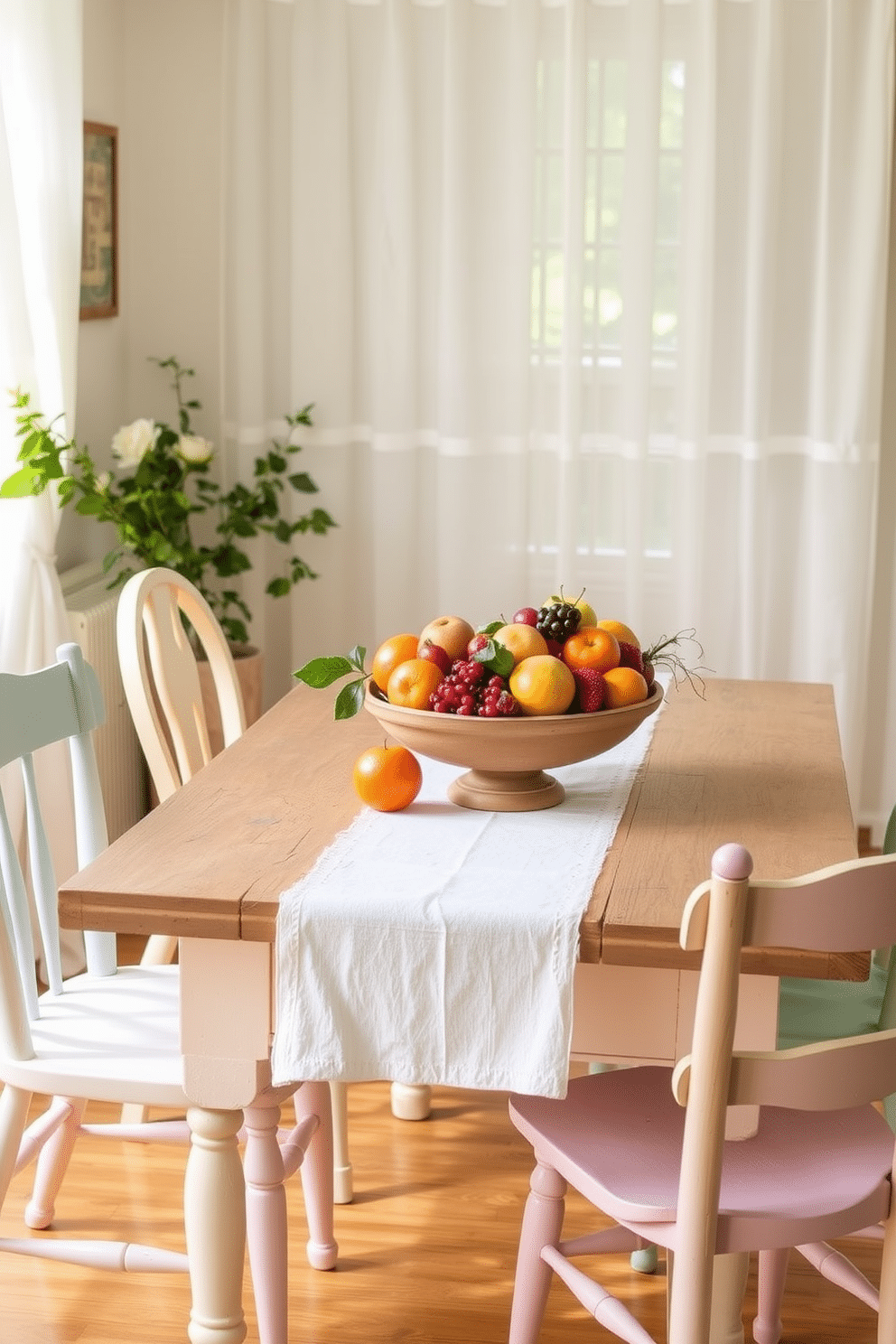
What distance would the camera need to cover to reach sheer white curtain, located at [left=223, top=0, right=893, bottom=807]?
380 cm

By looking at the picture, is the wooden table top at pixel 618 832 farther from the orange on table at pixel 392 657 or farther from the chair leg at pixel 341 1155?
the chair leg at pixel 341 1155

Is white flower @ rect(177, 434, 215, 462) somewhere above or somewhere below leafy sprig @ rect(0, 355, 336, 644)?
above

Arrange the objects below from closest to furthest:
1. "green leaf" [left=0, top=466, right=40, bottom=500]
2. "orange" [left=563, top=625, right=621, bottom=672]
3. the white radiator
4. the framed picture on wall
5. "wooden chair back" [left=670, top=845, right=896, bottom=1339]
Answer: "wooden chair back" [left=670, top=845, right=896, bottom=1339] → "orange" [left=563, top=625, right=621, bottom=672] → "green leaf" [left=0, top=466, right=40, bottom=500] → the white radiator → the framed picture on wall

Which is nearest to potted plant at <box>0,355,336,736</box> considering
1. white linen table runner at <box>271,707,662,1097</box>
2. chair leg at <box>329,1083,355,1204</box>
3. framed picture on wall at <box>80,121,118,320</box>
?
framed picture on wall at <box>80,121,118,320</box>

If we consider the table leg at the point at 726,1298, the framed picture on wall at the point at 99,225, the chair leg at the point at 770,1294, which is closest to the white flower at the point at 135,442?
the framed picture on wall at the point at 99,225

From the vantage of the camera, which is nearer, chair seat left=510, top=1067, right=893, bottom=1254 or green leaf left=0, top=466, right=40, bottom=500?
chair seat left=510, top=1067, right=893, bottom=1254

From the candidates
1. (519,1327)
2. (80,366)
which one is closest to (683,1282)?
(519,1327)

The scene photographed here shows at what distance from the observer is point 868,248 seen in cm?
380

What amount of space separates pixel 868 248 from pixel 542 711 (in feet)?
8.21

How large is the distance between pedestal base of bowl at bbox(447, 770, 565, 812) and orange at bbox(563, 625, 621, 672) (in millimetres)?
148

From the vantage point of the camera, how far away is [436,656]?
1.80m

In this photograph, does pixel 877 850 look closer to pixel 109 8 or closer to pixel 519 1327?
pixel 519 1327

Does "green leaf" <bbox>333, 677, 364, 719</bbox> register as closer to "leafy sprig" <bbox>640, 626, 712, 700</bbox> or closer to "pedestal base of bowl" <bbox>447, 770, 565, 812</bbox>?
"pedestal base of bowl" <bbox>447, 770, 565, 812</bbox>

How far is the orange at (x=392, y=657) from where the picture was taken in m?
1.83
